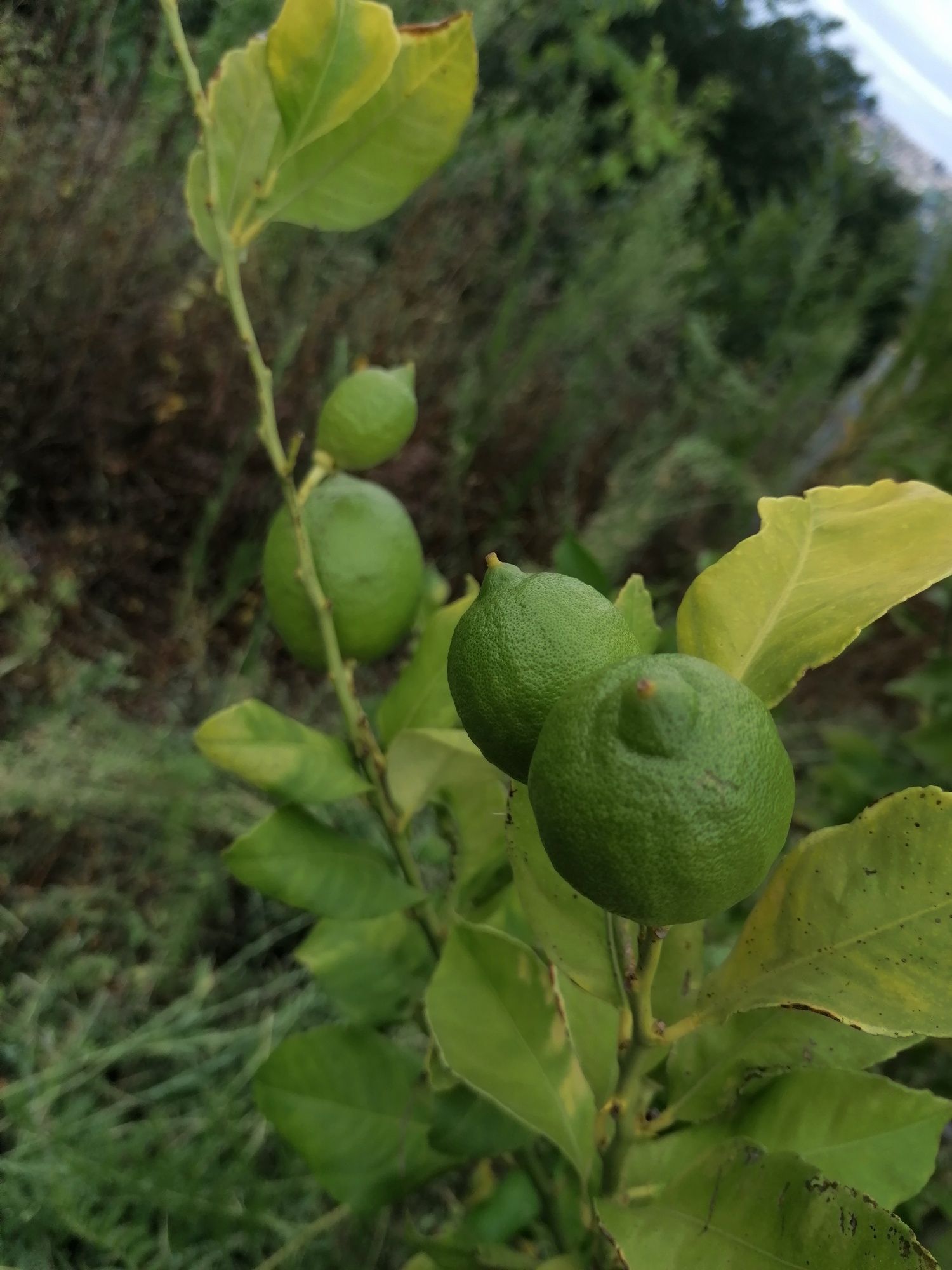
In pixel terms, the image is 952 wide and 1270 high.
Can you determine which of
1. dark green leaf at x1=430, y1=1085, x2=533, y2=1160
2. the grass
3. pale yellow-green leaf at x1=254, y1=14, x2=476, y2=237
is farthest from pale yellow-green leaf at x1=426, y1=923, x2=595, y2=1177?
the grass

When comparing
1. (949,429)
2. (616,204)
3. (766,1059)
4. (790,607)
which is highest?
(790,607)

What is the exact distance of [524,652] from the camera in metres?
0.41

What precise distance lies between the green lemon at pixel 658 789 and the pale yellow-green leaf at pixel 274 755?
0.30m

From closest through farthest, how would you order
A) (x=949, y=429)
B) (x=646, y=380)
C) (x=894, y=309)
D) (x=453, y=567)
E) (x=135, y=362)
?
(x=135, y=362) < (x=453, y=567) < (x=949, y=429) < (x=646, y=380) < (x=894, y=309)

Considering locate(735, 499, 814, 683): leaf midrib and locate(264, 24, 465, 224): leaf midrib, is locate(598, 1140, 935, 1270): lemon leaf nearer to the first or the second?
locate(735, 499, 814, 683): leaf midrib

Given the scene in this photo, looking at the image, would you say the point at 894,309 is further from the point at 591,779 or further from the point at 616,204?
the point at 591,779

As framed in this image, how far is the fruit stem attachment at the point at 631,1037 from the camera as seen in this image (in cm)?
47

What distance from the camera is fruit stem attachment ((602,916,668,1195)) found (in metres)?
0.47

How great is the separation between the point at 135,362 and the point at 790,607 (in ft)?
6.48

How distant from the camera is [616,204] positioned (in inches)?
174

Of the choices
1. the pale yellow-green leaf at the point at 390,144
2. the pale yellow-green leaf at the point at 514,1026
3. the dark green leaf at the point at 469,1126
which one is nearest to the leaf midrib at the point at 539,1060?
the pale yellow-green leaf at the point at 514,1026

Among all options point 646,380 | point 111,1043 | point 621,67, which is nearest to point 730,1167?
point 111,1043

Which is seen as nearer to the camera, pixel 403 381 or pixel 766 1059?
pixel 766 1059

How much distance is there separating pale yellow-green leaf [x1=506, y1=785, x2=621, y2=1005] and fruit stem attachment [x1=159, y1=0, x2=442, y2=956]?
224 millimetres
